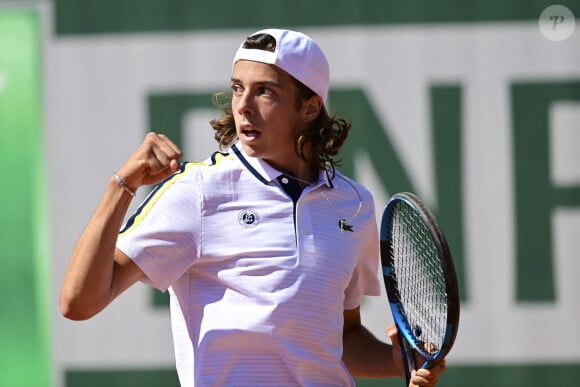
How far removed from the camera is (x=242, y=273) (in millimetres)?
2398

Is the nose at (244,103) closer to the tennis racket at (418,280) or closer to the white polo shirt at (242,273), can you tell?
the white polo shirt at (242,273)

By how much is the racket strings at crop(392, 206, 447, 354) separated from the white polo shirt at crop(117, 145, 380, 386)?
0.22 meters

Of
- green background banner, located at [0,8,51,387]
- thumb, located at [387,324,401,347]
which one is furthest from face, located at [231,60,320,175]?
green background banner, located at [0,8,51,387]

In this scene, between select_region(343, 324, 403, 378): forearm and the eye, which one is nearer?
the eye

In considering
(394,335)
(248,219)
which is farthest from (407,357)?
(248,219)

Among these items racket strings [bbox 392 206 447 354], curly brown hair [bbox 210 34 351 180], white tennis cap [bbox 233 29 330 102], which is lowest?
racket strings [bbox 392 206 447 354]

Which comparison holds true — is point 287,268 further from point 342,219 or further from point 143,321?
point 143,321

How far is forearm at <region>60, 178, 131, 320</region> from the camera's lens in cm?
221

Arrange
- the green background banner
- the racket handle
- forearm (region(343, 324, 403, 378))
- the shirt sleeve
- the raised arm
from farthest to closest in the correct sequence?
the green background banner, forearm (region(343, 324, 403, 378)), the racket handle, the shirt sleeve, the raised arm

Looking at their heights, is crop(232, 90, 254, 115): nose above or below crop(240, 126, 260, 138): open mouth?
above

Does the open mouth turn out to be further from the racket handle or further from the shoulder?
the racket handle

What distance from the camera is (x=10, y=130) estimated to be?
511 centimetres

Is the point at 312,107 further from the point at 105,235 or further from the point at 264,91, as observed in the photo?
the point at 105,235

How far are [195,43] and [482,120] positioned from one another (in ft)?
4.55
